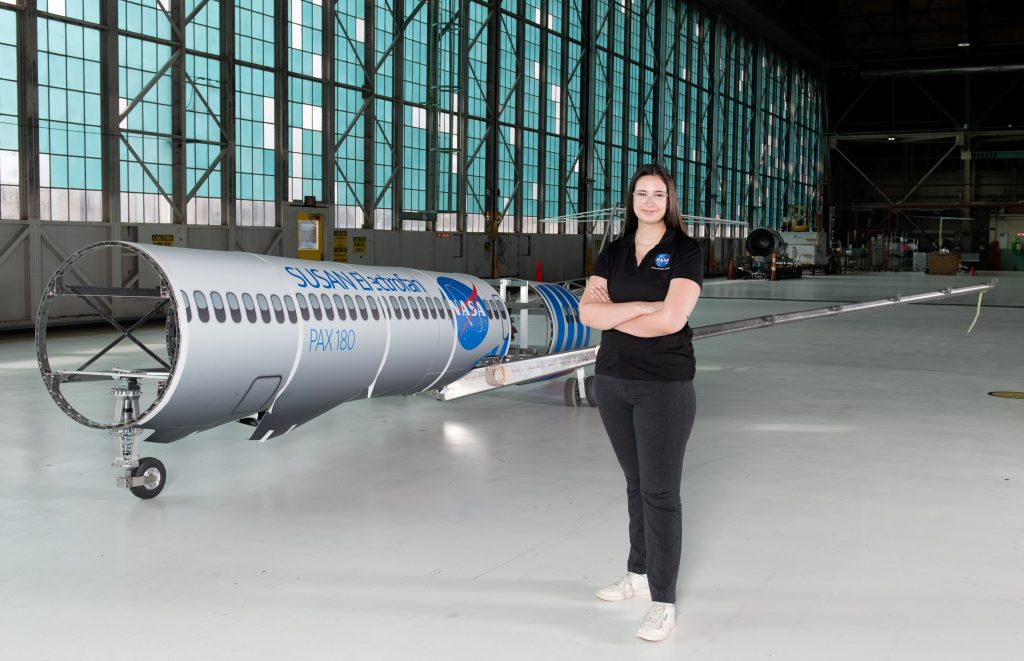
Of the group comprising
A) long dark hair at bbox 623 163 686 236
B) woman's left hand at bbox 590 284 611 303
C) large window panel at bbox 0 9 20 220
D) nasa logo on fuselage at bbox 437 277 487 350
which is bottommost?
nasa logo on fuselage at bbox 437 277 487 350

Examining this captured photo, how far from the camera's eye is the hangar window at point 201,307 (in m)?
8.54

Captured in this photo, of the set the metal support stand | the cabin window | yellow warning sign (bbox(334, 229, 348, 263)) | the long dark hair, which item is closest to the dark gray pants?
the long dark hair

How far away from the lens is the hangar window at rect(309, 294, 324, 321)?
972 centimetres

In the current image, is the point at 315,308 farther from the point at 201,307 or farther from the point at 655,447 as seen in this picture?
the point at 655,447

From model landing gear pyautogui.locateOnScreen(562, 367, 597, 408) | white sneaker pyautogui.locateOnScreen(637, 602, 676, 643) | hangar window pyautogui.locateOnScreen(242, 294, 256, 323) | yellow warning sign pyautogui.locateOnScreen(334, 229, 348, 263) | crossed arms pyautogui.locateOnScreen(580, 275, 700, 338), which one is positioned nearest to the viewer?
crossed arms pyautogui.locateOnScreen(580, 275, 700, 338)

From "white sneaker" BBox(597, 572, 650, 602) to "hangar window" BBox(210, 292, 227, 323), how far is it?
14.0 ft

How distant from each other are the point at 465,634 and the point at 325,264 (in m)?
5.92

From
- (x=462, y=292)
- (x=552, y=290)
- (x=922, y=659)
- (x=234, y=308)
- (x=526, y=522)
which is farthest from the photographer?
(x=552, y=290)

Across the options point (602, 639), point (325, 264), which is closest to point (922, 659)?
point (602, 639)

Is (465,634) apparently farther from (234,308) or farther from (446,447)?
(446,447)

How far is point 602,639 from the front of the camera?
560 centimetres

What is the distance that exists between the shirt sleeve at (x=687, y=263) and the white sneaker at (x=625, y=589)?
6.36 feet

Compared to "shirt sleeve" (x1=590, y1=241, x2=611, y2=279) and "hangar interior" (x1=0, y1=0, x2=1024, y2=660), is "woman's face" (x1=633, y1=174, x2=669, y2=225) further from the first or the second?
"hangar interior" (x1=0, y1=0, x2=1024, y2=660)

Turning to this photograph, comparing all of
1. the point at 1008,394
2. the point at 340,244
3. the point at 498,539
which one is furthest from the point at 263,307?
the point at 340,244
